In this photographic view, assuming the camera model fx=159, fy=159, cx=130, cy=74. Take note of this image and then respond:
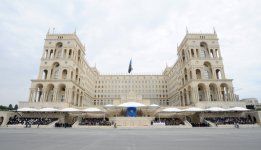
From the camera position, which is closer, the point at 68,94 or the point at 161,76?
the point at 68,94

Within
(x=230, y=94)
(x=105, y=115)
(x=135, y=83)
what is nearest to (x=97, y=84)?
(x=135, y=83)

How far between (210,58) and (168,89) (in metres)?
40.0

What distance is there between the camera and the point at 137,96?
2068 inches

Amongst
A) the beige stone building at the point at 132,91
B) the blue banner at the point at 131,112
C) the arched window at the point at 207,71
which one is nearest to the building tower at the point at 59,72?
the beige stone building at the point at 132,91

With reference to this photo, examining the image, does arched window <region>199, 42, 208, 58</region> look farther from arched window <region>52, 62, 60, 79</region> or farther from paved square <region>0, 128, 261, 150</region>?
arched window <region>52, 62, 60, 79</region>

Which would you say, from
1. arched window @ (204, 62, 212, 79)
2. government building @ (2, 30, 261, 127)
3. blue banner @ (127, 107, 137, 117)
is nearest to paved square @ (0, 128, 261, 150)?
government building @ (2, 30, 261, 127)

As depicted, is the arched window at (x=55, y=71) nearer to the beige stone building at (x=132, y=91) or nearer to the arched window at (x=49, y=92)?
the beige stone building at (x=132, y=91)

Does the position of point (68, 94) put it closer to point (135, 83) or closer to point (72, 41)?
point (72, 41)

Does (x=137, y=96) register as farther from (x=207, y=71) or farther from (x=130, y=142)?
(x=130, y=142)

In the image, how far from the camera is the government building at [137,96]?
41906 mm

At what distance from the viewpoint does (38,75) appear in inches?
2181

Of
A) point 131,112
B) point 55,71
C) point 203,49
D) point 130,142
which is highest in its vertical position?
point 203,49

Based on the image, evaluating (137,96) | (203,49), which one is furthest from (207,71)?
(137,96)

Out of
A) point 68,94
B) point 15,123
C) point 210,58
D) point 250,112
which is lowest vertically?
point 15,123
